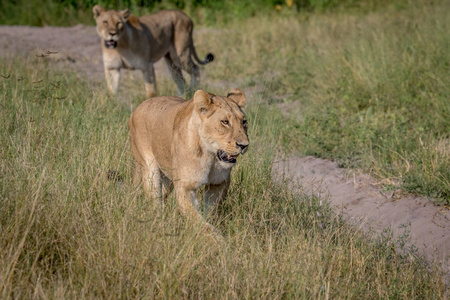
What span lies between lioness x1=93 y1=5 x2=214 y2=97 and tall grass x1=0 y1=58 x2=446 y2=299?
318cm

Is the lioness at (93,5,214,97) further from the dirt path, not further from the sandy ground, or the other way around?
the dirt path

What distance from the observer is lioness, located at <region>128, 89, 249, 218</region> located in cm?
347

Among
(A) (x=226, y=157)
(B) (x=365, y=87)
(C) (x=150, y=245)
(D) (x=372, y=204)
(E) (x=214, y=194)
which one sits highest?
(A) (x=226, y=157)

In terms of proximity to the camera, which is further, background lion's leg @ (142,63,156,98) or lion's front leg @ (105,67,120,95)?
lion's front leg @ (105,67,120,95)

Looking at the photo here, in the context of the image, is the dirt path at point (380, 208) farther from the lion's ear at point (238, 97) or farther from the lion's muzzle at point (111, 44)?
the lion's muzzle at point (111, 44)

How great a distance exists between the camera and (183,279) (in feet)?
9.64

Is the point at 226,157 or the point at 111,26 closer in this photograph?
the point at 226,157

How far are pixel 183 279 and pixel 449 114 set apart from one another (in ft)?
13.8

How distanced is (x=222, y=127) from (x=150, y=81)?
423cm

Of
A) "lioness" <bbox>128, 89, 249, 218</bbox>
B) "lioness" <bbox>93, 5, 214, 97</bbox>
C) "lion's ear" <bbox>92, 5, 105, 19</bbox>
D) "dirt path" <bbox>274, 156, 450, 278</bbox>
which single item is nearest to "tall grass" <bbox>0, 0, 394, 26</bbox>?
"lioness" <bbox>93, 5, 214, 97</bbox>

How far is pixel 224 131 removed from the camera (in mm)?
3445

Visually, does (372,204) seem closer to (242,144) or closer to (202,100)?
(242,144)

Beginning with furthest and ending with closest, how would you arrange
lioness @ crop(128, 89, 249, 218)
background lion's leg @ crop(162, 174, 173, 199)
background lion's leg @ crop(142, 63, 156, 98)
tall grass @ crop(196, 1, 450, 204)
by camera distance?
background lion's leg @ crop(142, 63, 156, 98) < tall grass @ crop(196, 1, 450, 204) < background lion's leg @ crop(162, 174, 173, 199) < lioness @ crop(128, 89, 249, 218)

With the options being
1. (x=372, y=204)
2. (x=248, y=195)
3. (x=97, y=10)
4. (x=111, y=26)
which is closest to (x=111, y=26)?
(x=111, y=26)
